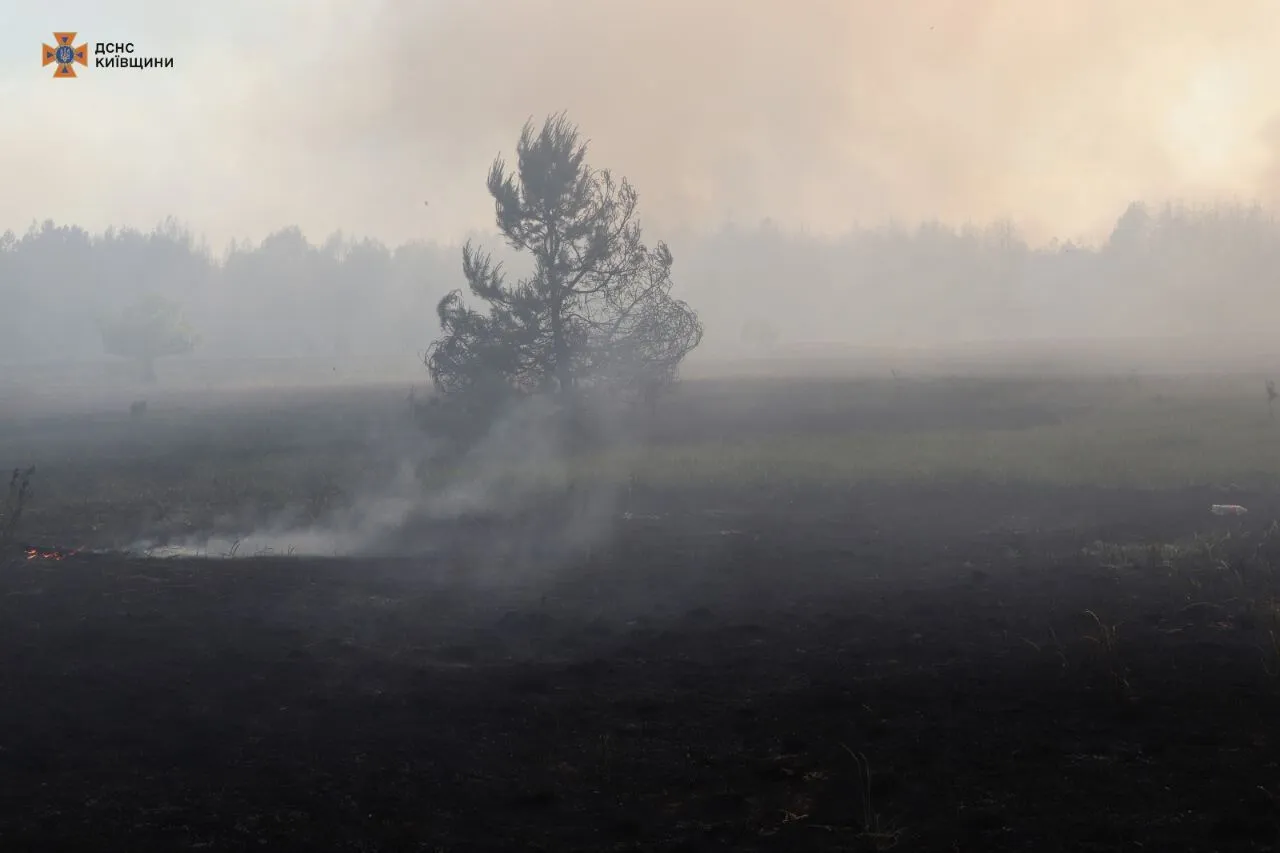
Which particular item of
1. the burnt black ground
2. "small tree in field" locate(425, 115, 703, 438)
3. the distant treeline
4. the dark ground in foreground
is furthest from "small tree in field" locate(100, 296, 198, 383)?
the dark ground in foreground

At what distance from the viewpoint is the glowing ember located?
826 inches

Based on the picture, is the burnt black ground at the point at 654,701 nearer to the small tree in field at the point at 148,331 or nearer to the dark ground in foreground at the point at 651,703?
the dark ground in foreground at the point at 651,703

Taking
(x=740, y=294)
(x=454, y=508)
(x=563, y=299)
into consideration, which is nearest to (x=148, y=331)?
(x=563, y=299)

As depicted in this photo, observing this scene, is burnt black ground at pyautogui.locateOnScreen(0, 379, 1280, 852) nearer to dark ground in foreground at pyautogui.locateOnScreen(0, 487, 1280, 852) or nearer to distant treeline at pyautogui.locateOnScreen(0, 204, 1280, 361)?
dark ground in foreground at pyautogui.locateOnScreen(0, 487, 1280, 852)

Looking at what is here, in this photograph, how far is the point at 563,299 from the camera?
1610 inches

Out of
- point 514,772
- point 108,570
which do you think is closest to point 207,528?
point 108,570

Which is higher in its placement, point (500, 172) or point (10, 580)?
point (500, 172)

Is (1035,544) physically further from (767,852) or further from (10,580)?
(10,580)

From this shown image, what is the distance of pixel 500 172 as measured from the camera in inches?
1598

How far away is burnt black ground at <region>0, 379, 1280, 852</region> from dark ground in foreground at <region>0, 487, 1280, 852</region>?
5cm

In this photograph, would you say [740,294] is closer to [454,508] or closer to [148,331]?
[148,331]

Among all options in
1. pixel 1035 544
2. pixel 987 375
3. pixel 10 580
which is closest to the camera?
pixel 10 580

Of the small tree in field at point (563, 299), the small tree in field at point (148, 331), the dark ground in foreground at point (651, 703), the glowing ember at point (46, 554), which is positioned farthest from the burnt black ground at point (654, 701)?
the small tree in field at point (148, 331)

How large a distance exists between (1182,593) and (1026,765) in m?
8.07
